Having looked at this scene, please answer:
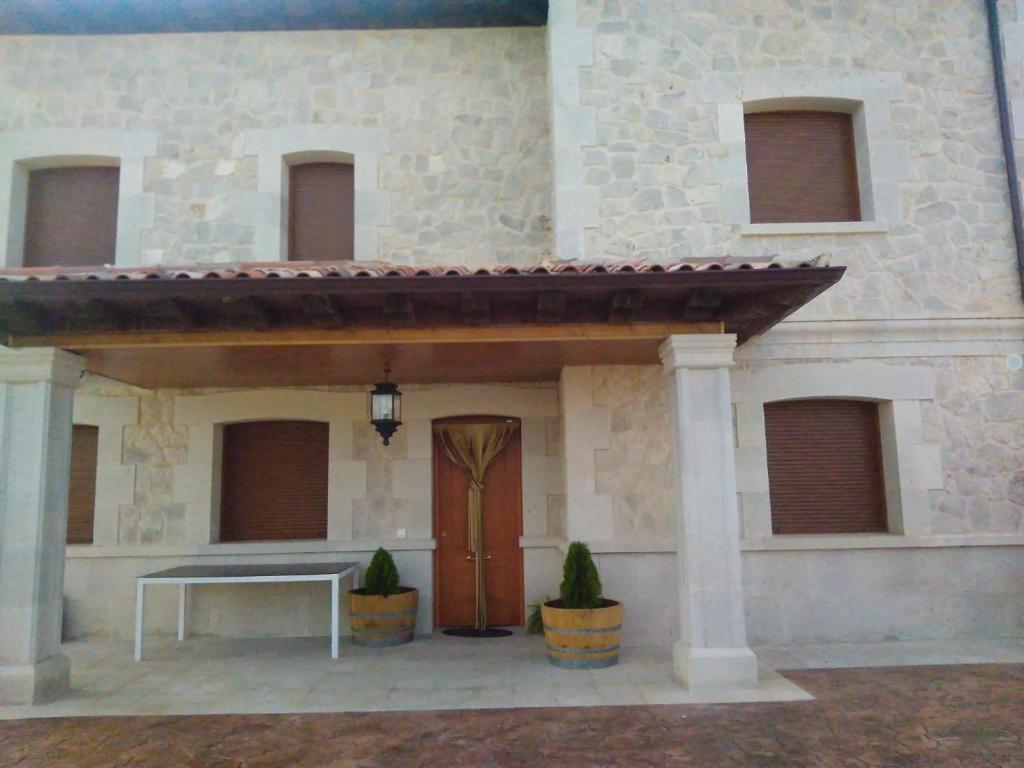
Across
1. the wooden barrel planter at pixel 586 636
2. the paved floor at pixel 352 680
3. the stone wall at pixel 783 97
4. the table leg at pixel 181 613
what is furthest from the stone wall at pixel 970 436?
the table leg at pixel 181 613

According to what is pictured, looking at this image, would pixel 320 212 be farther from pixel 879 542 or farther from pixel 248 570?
pixel 879 542

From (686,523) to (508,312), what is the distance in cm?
199

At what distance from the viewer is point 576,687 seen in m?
5.39

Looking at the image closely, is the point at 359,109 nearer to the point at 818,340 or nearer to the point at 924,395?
the point at 818,340

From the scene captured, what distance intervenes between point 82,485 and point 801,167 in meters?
8.09

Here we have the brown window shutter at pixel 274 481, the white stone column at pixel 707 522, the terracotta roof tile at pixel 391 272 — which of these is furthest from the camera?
the brown window shutter at pixel 274 481

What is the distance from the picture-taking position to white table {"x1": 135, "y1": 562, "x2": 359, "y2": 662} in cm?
636

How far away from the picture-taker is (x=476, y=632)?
7.25 m

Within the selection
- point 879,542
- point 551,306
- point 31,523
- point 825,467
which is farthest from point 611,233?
point 31,523

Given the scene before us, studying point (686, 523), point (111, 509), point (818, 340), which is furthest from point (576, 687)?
point (111, 509)

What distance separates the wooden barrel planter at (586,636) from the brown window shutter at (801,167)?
4040 millimetres

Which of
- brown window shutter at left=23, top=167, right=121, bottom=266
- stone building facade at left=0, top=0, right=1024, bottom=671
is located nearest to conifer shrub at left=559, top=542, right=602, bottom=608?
stone building facade at left=0, top=0, right=1024, bottom=671

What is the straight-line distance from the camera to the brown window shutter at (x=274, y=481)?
7.69m

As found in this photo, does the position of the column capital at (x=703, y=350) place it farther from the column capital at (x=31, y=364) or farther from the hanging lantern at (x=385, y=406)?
the column capital at (x=31, y=364)
